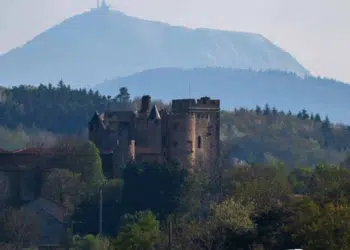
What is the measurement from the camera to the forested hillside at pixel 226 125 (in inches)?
4980

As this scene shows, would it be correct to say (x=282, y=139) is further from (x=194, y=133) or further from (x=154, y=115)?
(x=194, y=133)

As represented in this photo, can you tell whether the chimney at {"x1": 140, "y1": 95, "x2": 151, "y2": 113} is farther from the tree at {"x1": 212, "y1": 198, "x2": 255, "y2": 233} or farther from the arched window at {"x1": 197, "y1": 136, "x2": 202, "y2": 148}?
the tree at {"x1": 212, "y1": 198, "x2": 255, "y2": 233}

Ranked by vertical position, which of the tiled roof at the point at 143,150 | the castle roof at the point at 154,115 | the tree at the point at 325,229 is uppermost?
the castle roof at the point at 154,115

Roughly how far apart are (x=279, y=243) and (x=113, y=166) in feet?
108

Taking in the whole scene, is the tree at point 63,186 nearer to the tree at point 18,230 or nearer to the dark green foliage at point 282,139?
the tree at point 18,230

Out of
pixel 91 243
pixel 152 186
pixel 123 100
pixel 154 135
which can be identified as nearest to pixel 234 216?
pixel 91 243

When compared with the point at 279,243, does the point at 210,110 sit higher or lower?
higher

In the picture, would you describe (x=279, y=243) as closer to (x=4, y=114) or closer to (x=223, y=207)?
(x=223, y=207)

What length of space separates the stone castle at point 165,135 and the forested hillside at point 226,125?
44108 millimetres

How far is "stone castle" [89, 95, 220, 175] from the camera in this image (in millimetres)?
72375

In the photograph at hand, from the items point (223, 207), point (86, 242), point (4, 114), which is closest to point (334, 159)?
point (4, 114)

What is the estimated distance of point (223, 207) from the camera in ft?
152

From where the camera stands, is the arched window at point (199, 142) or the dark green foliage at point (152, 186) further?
the arched window at point (199, 142)

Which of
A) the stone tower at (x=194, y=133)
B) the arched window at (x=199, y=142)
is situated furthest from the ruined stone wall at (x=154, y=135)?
the arched window at (x=199, y=142)
